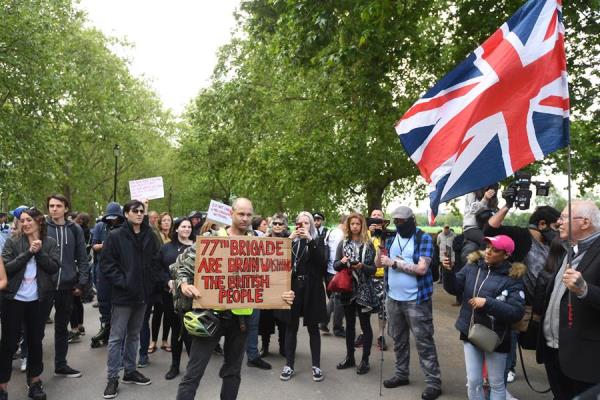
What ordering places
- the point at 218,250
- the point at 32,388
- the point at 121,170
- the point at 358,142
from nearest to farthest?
the point at 218,250
the point at 32,388
the point at 358,142
the point at 121,170

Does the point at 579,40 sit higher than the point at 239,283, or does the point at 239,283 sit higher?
the point at 579,40

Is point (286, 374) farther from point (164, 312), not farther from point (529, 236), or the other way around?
point (529, 236)

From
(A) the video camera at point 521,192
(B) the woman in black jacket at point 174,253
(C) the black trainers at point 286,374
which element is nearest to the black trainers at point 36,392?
(B) the woman in black jacket at point 174,253

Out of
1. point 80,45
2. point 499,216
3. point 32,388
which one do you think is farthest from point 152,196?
point 80,45

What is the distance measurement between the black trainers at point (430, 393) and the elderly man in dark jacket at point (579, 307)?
1.66m

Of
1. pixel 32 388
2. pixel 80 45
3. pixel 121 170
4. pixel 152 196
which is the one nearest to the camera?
pixel 32 388

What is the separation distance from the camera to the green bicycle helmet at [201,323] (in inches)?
165

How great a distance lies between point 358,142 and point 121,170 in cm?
2974

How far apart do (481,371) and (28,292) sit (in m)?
4.60

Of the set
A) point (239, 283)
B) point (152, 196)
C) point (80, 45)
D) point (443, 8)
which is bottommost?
point (239, 283)

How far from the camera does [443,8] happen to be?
12141mm

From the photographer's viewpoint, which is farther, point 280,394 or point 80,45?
point 80,45

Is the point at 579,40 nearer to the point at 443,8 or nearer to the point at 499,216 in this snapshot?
the point at 443,8

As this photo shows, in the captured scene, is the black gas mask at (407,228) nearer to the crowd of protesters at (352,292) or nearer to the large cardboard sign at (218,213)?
the crowd of protesters at (352,292)
